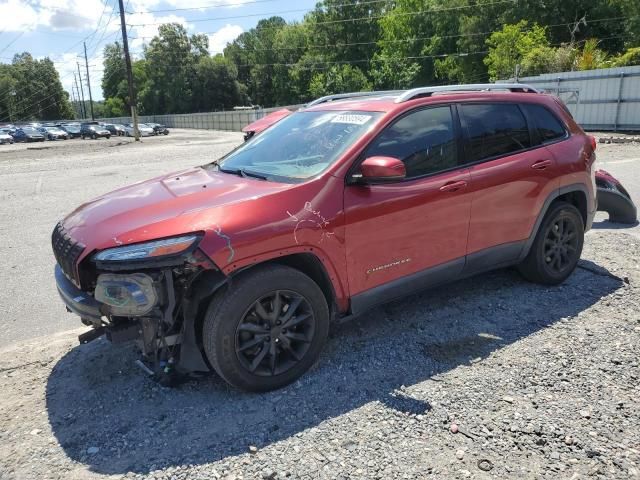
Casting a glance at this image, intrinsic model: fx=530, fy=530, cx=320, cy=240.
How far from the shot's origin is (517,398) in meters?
3.22

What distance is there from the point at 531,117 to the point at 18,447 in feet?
14.9

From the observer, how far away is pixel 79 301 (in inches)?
124

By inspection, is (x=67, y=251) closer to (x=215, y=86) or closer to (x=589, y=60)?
(x=589, y=60)

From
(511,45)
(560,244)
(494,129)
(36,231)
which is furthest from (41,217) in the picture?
(511,45)

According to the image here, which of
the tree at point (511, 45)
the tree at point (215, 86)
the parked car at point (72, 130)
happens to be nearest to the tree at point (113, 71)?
the tree at point (215, 86)

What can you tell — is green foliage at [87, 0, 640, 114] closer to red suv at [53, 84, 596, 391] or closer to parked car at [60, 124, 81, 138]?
red suv at [53, 84, 596, 391]

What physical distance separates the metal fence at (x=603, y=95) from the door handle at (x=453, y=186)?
1946cm

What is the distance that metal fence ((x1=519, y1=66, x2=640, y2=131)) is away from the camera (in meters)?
19.9

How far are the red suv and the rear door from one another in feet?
0.04

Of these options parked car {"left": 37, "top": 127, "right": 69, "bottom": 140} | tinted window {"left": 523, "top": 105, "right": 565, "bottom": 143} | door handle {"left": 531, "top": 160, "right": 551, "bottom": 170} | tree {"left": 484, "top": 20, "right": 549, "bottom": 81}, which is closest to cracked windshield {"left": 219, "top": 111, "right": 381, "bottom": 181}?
door handle {"left": 531, "top": 160, "right": 551, "bottom": 170}

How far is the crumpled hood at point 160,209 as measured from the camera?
3.04 meters

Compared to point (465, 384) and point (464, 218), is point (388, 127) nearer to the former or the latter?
point (464, 218)

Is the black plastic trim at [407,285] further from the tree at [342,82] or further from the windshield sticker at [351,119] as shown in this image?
the tree at [342,82]

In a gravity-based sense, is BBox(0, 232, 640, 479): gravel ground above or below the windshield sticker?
below
